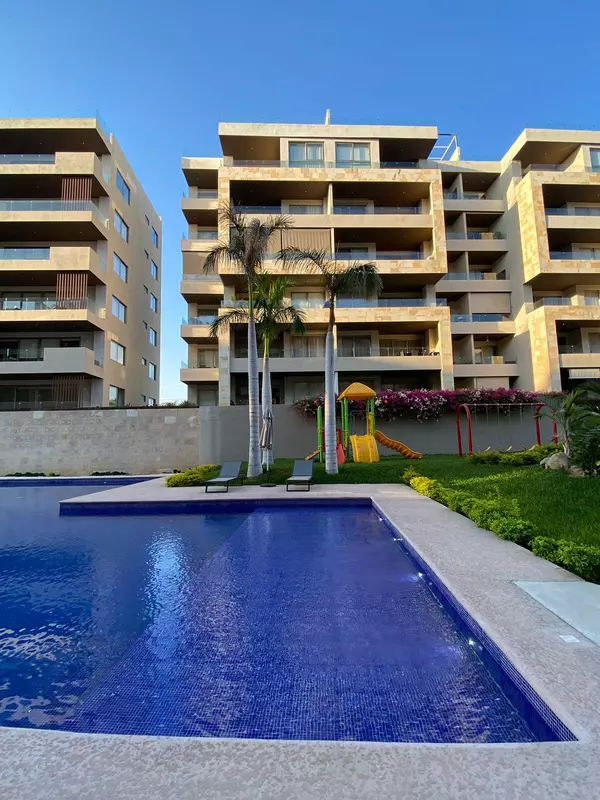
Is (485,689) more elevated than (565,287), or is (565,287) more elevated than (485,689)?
(565,287)

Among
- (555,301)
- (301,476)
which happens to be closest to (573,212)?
(555,301)

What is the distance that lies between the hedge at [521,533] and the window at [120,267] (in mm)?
25107

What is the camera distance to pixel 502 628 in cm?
312

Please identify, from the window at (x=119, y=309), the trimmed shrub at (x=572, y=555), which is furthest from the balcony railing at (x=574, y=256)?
the trimmed shrub at (x=572, y=555)

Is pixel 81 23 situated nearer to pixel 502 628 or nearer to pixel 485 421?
pixel 502 628

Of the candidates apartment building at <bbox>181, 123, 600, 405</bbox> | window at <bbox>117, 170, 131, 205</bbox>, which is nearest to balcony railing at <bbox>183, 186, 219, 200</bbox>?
apartment building at <bbox>181, 123, 600, 405</bbox>

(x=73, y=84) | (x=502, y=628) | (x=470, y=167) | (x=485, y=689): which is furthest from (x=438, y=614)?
(x=470, y=167)

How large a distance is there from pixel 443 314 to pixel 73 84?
66.2ft

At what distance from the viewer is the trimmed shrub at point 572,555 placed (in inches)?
163

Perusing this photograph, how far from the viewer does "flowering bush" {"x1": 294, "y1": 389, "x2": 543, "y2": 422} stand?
64.8 ft

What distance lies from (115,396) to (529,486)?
24.1m

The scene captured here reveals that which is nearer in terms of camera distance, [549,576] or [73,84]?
[549,576]

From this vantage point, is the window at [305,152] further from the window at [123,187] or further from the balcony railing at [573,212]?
the balcony railing at [573,212]

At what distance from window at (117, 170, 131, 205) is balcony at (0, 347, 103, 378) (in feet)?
39.8
